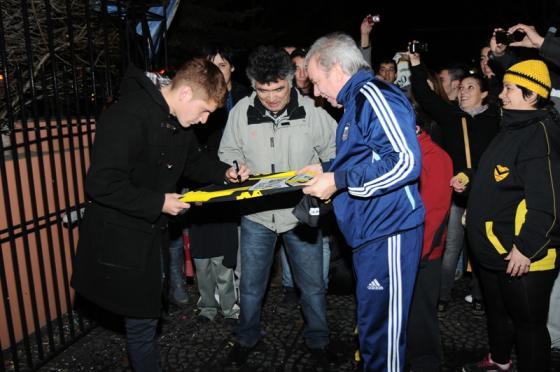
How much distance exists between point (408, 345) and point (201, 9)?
9.28 m

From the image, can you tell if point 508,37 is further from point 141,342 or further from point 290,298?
point 141,342

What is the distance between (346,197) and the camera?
295 centimetres

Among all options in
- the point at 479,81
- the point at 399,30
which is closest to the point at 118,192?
the point at 479,81

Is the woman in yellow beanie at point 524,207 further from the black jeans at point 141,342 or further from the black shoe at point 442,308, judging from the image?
the black jeans at point 141,342

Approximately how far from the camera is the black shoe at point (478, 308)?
4.76 metres

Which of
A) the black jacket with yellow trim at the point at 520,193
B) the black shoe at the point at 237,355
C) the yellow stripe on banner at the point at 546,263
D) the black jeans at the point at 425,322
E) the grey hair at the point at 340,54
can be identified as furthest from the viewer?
the black shoe at the point at 237,355

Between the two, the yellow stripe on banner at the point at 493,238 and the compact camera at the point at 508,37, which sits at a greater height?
the compact camera at the point at 508,37

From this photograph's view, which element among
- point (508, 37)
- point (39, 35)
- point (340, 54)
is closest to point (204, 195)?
point (340, 54)

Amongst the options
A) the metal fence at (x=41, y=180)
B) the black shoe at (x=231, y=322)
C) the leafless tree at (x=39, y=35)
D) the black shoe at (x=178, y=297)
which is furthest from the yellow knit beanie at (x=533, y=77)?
the black shoe at (x=178, y=297)

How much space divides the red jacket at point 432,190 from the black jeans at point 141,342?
6.40ft

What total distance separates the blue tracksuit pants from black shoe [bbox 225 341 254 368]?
131cm

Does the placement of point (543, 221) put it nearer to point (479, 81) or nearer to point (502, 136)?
point (502, 136)

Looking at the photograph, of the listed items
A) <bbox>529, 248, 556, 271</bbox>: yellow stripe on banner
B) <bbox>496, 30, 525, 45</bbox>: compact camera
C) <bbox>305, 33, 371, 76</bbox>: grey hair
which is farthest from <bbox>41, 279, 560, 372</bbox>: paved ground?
<bbox>496, 30, 525, 45</bbox>: compact camera

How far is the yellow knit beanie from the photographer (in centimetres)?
312
